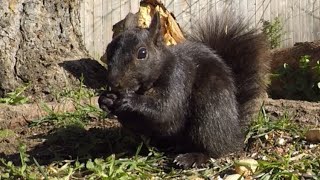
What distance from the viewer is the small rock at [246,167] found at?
3.06 m

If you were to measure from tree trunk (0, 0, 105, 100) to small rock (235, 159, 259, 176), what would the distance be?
7.29 feet

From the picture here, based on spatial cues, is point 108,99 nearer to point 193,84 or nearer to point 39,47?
point 193,84

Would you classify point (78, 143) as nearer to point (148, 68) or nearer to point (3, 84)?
point (148, 68)

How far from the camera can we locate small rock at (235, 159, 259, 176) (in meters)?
3.06

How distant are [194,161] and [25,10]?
2512 mm

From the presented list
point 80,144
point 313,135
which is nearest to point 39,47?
point 80,144

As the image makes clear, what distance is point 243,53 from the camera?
3527mm

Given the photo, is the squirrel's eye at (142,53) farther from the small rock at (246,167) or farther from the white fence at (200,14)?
the white fence at (200,14)

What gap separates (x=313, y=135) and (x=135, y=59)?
3.56ft

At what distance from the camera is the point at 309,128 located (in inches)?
142

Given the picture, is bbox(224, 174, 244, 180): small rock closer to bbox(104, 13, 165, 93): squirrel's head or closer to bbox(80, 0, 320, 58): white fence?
bbox(104, 13, 165, 93): squirrel's head

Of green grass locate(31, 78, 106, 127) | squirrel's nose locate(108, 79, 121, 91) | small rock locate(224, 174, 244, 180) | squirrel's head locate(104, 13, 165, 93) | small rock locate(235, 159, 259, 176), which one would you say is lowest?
small rock locate(224, 174, 244, 180)

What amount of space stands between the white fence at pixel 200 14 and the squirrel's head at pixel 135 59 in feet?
19.3

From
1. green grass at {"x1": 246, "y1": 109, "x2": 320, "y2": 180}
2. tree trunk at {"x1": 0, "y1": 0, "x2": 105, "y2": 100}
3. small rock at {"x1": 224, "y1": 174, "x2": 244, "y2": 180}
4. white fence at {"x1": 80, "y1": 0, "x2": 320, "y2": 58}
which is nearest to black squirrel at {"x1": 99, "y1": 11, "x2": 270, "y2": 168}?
green grass at {"x1": 246, "y1": 109, "x2": 320, "y2": 180}
